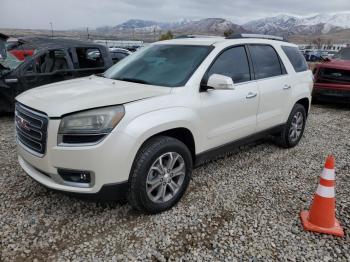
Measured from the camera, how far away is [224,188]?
3969 mm

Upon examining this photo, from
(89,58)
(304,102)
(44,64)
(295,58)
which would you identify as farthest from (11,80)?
(304,102)

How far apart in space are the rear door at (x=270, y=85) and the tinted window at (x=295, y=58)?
359 millimetres

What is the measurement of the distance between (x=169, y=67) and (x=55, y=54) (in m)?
4.16

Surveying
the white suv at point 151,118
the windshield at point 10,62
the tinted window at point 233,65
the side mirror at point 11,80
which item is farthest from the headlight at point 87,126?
the windshield at point 10,62

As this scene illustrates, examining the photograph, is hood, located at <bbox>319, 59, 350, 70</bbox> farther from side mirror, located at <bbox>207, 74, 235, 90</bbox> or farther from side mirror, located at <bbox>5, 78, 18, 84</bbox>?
side mirror, located at <bbox>5, 78, 18, 84</bbox>

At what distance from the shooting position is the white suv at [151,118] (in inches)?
110

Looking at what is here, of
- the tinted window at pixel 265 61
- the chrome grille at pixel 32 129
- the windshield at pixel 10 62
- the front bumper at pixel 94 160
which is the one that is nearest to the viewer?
the front bumper at pixel 94 160

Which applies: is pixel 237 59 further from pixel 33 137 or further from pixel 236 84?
pixel 33 137

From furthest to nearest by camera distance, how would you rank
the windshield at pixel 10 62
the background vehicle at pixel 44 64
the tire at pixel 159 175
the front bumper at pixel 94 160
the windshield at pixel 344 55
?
the windshield at pixel 344 55 < the windshield at pixel 10 62 < the background vehicle at pixel 44 64 < the tire at pixel 159 175 < the front bumper at pixel 94 160

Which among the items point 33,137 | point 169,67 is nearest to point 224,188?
point 169,67

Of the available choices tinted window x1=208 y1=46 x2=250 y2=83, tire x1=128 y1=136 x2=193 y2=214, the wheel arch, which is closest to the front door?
tinted window x1=208 y1=46 x2=250 y2=83

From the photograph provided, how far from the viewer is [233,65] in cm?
409

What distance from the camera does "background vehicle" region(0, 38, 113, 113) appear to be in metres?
6.54

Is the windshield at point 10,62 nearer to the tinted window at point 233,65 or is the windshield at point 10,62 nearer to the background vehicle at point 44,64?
the background vehicle at point 44,64
